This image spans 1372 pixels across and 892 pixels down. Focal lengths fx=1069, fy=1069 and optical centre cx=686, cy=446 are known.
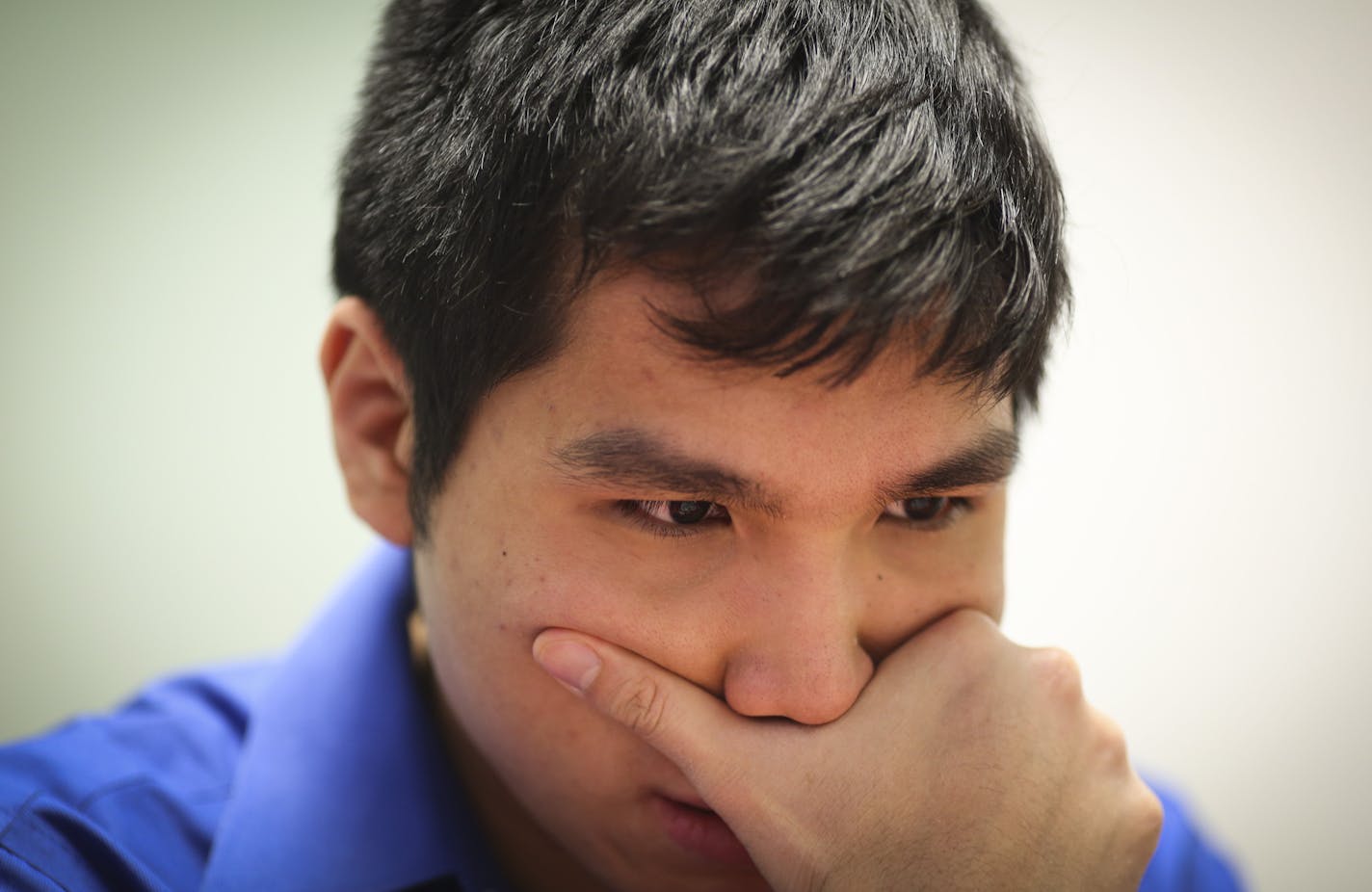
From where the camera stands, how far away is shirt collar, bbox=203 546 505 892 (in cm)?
112

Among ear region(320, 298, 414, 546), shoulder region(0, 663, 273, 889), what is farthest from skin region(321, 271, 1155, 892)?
shoulder region(0, 663, 273, 889)

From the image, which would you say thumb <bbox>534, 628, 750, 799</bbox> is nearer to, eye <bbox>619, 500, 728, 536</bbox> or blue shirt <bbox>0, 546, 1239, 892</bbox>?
eye <bbox>619, 500, 728, 536</bbox>

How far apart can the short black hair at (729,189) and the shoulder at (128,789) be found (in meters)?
0.53

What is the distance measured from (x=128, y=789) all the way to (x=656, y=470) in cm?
79

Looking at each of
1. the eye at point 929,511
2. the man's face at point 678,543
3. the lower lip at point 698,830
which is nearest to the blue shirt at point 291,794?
the man's face at point 678,543

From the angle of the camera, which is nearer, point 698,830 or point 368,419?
point 698,830

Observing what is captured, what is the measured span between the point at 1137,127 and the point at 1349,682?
1210 millimetres

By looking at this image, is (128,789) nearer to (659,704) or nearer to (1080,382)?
(659,704)

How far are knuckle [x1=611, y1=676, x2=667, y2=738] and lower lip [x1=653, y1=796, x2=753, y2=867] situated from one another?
13 cm

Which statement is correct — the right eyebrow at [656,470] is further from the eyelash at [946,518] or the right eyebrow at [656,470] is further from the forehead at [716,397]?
the eyelash at [946,518]

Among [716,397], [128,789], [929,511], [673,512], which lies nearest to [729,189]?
[716,397]

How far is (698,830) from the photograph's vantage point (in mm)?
1054

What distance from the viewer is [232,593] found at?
2154mm

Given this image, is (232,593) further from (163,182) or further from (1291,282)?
(1291,282)
